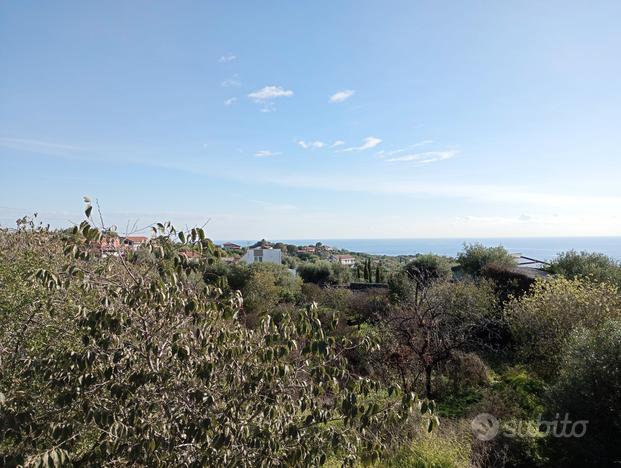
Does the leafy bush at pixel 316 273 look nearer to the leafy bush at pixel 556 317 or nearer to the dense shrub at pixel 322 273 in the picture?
the dense shrub at pixel 322 273

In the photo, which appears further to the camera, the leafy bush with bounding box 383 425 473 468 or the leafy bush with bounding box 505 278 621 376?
the leafy bush with bounding box 505 278 621 376

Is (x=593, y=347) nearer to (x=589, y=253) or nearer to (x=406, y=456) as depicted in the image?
(x=406, y=456)

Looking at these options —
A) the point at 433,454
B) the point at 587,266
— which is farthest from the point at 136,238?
the point at 587,266

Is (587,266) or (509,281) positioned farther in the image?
(587,266)

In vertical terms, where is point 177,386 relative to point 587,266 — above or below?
above

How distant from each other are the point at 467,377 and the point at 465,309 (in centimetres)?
396

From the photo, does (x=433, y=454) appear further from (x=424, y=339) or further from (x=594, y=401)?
(x=424, y=339)

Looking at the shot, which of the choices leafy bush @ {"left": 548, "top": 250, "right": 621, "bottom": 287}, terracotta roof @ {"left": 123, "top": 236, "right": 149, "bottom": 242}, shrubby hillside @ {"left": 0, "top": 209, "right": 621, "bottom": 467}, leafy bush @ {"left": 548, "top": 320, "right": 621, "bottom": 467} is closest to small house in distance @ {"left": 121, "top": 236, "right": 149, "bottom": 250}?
terracotta roof @ {"left": 123, "top": 236, "right": 149, "bottom": 242}

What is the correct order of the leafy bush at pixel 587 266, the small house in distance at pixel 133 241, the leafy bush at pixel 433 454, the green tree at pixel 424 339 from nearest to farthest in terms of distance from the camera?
the small house in distance at pixel 133 241 < the leafy bush at pixel 433 454 < the green tree at pixel 424 339 < the leafy bush at pixel 587 266

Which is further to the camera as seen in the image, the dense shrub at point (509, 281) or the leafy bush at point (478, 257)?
the leafy bush at point (478, 257)

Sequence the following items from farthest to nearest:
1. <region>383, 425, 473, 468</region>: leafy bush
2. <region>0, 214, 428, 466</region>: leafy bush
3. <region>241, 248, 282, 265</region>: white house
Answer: <region>241, 248, 282, 265</region>: white house
<region>383, 425, 473, 468</region>: leafy bush
<region>0, 214, 428, 466</region>: leafy bush

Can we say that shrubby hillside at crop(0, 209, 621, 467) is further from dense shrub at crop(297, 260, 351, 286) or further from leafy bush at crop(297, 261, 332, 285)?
leafy bush at crop(297, 261, 332, 285)

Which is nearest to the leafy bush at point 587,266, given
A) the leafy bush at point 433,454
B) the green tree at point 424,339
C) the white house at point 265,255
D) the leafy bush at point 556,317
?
the leafy bush at point 556,317

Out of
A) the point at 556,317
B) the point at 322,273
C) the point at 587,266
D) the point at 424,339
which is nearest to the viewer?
the point at 424,339
